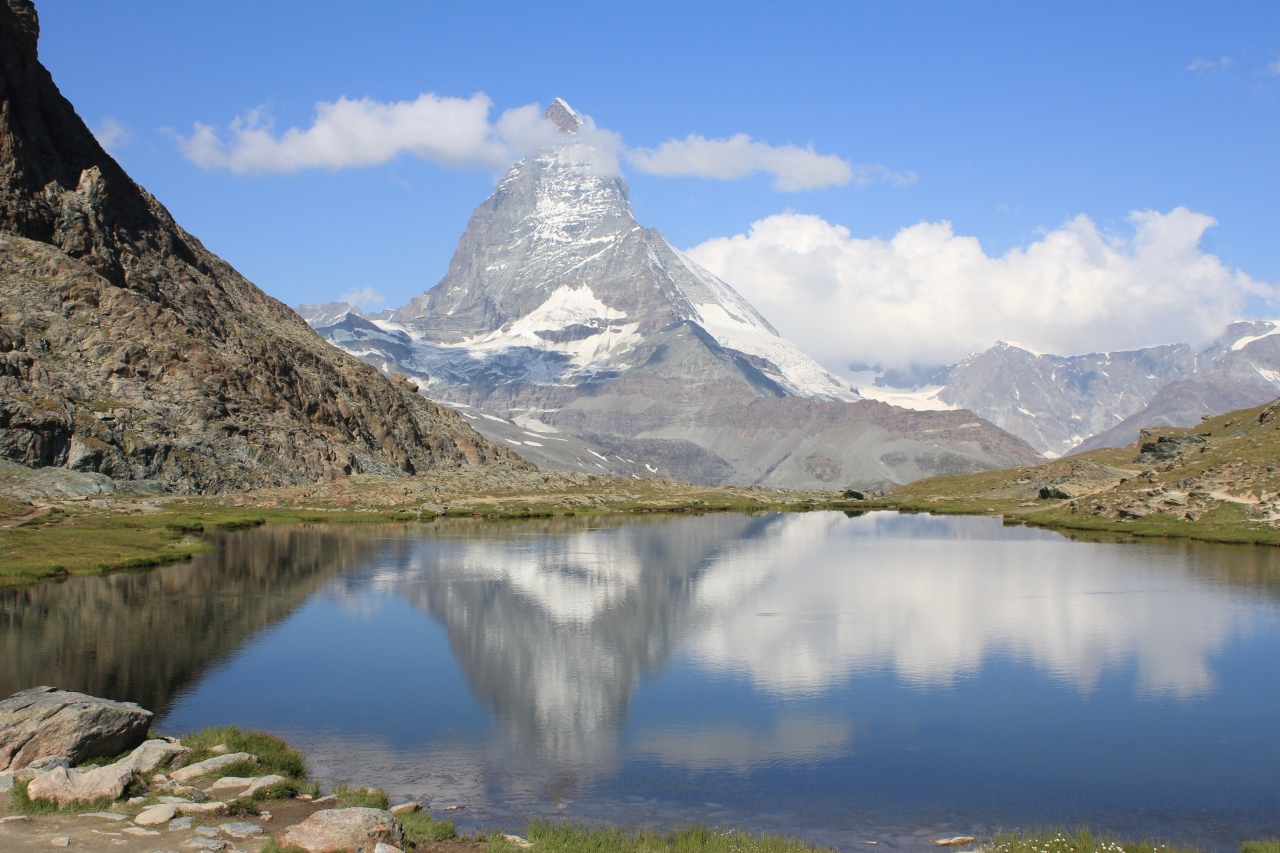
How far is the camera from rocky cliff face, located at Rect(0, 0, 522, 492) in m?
102

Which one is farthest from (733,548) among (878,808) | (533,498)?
(878,808)

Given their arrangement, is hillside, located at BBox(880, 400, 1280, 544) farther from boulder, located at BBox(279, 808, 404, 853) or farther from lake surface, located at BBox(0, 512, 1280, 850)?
boulder, located at BBox(279, 808, 404, 853)

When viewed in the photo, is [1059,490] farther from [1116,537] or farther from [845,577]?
[845,577]

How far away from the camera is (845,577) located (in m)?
67.1

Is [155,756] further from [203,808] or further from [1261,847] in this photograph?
[1261,847]

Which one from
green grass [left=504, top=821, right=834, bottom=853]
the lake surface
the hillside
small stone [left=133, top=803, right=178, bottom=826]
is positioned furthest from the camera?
the hillside

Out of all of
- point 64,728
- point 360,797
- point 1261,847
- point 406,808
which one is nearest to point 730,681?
point 406,808

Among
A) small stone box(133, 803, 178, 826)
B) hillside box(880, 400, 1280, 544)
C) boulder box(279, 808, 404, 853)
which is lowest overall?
small stone box(133, 803, 178, 826)

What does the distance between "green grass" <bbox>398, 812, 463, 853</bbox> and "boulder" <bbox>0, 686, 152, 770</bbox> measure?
23.3ft

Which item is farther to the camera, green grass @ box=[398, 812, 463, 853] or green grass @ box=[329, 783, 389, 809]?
green grass @ box=[329, 783, 389, 809]

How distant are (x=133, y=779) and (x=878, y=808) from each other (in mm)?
15741

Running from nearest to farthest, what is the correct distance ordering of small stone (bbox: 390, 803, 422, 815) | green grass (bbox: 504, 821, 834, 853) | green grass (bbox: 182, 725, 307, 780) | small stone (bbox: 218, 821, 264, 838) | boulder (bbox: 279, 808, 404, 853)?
boulder (bbox: 279, 808, 404, 853), small stone (bbox: 218, 821, 264, 838), green grass (bbox: 504, 821, 834, 853), small stone (bbox: 390, 803, 422, 815), green grass (bbox: 182, 725, 307, 780)

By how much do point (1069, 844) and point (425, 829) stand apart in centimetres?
1212

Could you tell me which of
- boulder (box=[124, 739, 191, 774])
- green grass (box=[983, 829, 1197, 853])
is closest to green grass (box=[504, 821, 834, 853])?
green grass (box=[983, 829, 1197, 853])
